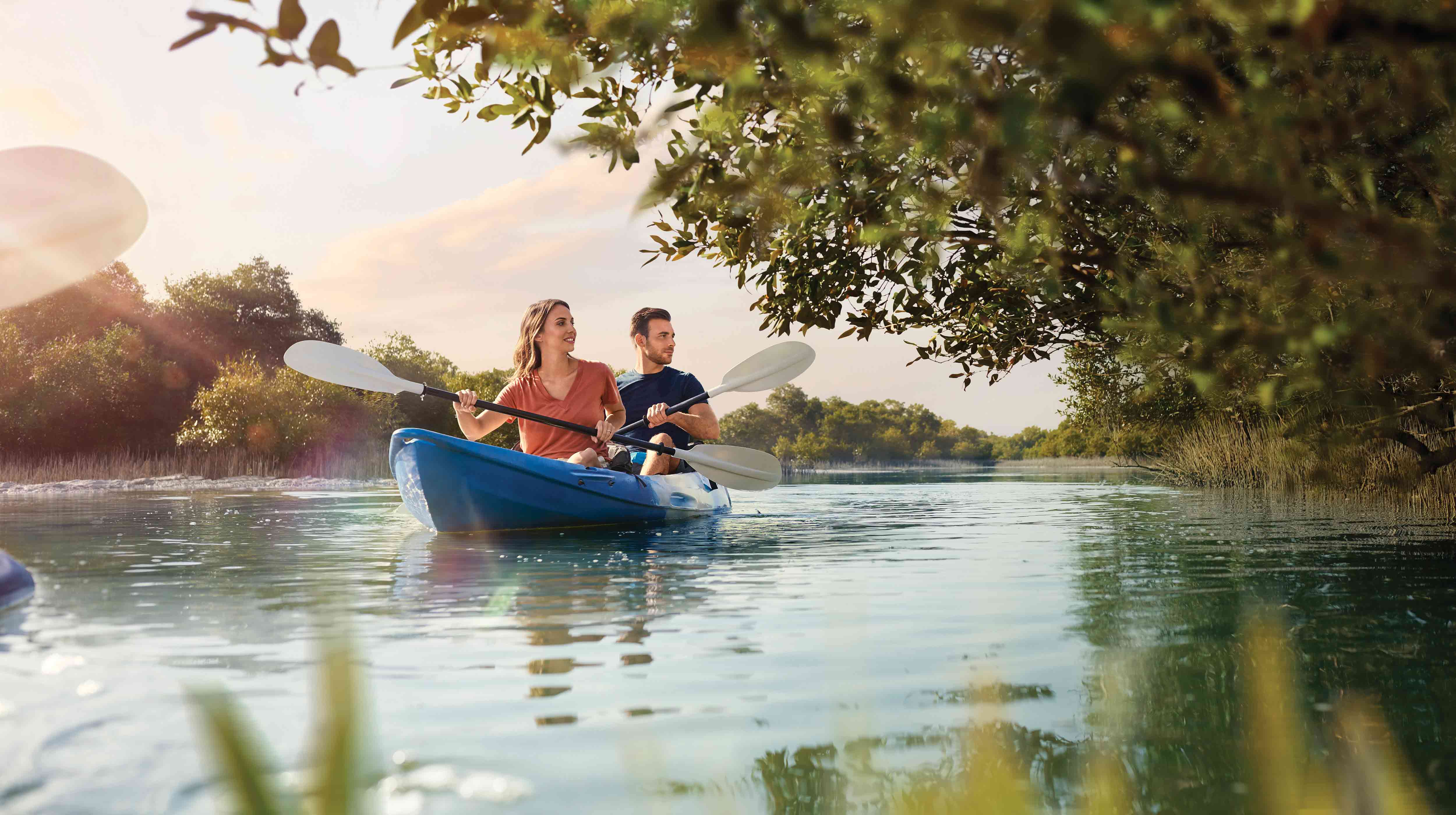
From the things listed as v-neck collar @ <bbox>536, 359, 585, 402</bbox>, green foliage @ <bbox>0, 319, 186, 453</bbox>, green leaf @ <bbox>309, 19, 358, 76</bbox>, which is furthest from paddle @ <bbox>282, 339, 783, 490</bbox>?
green foliage @ <bbox>0, 319, 186, 453</bbox>

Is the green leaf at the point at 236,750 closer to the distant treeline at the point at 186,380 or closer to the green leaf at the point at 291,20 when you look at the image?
the green leaf at the point at 291,20

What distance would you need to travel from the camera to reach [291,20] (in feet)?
4.50

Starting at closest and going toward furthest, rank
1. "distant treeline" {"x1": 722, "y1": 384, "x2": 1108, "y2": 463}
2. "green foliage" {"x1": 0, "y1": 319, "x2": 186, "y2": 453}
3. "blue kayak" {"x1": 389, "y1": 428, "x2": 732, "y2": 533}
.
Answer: "blue kayak" {"x1": 389, "y1": 428, "x2": 732, "y2": 533} < "green foliage" {"x1": 0, "y1": 319, "x2": 186, "y2": 453} < "distant treeline" {"x1": 722, "y1": 384, "x2": 1108, "y2": 463}

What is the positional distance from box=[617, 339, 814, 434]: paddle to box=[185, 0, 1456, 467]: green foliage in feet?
18.3

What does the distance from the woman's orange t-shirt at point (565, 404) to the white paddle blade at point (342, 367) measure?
0.80 metres

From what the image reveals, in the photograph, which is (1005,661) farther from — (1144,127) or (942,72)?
(942,72)

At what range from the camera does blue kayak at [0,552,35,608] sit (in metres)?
4.59

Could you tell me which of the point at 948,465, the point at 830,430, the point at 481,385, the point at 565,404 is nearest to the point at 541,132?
the point at 565,404

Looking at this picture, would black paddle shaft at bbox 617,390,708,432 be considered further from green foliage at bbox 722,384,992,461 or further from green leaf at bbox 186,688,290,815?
green foliage at bbox 722,384,992,461

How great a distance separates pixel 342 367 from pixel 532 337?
4.97 feet

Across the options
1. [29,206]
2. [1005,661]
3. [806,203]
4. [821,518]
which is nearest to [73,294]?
[29,206]

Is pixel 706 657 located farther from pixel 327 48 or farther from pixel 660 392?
pixel 660 392

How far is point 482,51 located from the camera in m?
1.68

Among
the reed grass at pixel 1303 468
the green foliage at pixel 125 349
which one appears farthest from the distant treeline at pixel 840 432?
the reed grass at pixel 1303 468
